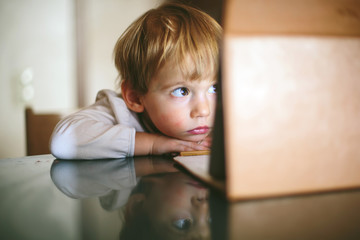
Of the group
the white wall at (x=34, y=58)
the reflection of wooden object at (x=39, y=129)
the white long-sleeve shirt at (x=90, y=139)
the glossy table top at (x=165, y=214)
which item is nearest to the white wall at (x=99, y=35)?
the white wall at (x=34, y=58)

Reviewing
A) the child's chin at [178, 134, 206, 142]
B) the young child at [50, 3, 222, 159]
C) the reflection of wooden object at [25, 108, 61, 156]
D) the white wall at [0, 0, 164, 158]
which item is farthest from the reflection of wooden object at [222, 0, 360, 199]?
the white wall at [0, 0, 164, 158]

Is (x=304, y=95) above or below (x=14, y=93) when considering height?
below

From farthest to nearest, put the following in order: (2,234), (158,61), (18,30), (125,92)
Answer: (18,30)
(125,92)
(158,61)
(2,234)

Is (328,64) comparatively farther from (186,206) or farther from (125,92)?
(125,92)

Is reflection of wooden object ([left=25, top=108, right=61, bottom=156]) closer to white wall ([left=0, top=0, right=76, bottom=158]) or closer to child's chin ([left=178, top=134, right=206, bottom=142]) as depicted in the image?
white wall ([left=0, top=0, right=76, bottom=158])

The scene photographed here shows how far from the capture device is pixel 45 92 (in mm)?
2373

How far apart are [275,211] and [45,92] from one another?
2.46 meters

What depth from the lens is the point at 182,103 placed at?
0.79 m

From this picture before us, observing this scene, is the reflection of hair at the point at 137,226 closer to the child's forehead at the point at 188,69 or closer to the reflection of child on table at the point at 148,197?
the reflection of child on table at the point at 148,197

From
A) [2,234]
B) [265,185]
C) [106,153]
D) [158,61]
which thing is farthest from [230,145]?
[158,61]

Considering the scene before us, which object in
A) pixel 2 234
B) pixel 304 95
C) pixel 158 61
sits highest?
Answer: pixel 158 61

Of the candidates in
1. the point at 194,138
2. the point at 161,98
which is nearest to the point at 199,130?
the point at 194,138

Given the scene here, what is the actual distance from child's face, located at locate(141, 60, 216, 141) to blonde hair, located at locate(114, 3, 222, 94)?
0.08ft

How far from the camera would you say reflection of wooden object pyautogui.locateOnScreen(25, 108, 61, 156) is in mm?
1666
